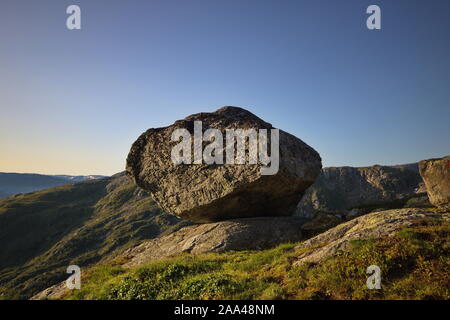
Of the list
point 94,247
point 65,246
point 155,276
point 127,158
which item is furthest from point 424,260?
point 65,246

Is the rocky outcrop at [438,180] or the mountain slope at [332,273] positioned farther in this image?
the rocky outcrop at [438,180]

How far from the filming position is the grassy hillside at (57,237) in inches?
4850

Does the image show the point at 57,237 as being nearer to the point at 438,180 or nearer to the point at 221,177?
the point at 221,177

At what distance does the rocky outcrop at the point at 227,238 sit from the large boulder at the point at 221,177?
72.0 inches

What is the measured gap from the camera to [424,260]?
9.80 m

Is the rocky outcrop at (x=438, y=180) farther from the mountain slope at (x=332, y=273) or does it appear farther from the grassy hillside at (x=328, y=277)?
the grassy hillside at (x=328, y=277)

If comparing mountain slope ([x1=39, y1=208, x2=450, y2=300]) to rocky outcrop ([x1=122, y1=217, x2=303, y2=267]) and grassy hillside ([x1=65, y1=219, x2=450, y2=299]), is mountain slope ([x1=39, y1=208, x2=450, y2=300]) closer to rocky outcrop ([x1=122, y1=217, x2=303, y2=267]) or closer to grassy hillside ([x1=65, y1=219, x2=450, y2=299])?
grassy hillside ([x1=65, y1=219, x2=450, y2=299])

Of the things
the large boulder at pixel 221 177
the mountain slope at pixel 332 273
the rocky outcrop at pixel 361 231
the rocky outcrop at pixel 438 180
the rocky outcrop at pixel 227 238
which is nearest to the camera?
the mountain slope at pixel 332 273

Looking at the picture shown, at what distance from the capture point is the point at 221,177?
2273 centimetres

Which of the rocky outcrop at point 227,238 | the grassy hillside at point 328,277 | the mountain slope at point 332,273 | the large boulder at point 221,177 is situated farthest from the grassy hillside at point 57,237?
the grassy hillside at point 328,277

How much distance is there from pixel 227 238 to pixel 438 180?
51.5 ft

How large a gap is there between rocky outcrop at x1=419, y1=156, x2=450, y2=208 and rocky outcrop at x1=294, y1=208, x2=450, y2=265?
5.20 m

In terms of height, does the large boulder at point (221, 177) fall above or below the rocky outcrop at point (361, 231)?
above

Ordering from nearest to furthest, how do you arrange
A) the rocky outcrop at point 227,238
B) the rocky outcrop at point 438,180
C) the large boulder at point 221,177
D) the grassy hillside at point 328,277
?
the grassy hillside at point 328,277, the rocky outcrop at point 438,180, the rocky outcrop at point 227,238, the large boulder at point 221,177
